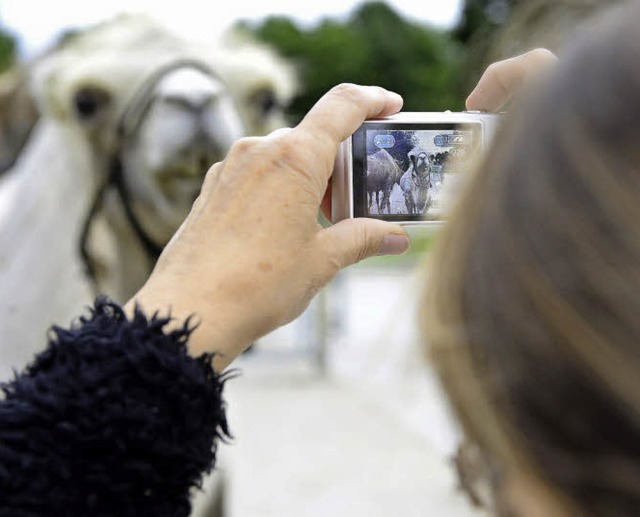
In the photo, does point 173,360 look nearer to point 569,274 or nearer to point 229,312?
point 229,312

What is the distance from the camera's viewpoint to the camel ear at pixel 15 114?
276cm

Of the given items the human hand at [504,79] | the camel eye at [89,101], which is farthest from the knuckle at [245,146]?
the camel eye at [89,101]

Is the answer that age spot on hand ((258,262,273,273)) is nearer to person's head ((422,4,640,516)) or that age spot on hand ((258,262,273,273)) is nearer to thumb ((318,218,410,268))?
thumb ((318,218,410,268))

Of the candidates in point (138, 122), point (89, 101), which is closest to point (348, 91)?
point (138, 122)

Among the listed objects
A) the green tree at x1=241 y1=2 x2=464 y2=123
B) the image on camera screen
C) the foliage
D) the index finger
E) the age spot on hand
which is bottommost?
the green tree at x1=241 y1=2 x2=464 y2=123

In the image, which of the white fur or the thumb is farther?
the white fur

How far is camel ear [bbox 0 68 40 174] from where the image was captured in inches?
109

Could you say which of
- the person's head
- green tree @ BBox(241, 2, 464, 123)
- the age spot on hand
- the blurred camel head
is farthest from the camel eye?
green tree @ BBox(241, 2, 464, 123)

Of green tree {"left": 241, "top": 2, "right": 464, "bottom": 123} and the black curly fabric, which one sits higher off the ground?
the black curly fabric

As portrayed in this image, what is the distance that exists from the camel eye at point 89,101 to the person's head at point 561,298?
6.05ft

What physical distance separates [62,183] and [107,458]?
4.96 feet

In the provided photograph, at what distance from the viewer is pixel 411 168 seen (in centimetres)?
94

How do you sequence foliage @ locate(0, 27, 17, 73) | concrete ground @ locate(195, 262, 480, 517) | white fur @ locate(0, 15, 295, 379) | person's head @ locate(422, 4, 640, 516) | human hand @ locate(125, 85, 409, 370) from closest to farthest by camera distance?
person's head @ locate(422, 4, 640, 516) → human hand @ locate(125, 85, 409, 370) → white fur @ locate(0, 15, 295, 379) → concrete ground @ locate(195, 262, 480, 517) → foliage @ locate(0, 27, 17, 73)

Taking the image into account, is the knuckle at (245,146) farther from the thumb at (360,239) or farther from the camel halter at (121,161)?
the camel halter at (121,161)
